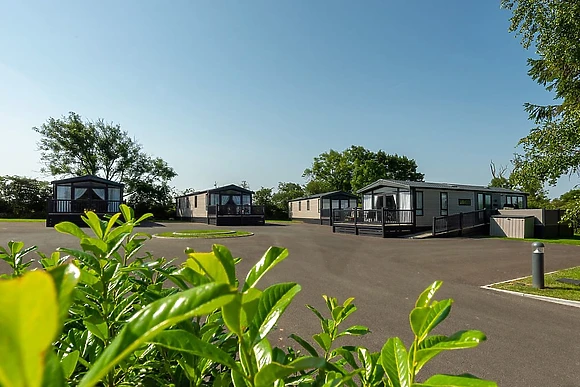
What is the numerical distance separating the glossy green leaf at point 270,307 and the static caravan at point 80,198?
28927mm

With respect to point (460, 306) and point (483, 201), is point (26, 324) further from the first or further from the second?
point (483, 201)

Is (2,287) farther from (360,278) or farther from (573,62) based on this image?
(573,62)

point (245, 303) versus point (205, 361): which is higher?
point (245, 303)

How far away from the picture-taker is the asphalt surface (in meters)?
3.81

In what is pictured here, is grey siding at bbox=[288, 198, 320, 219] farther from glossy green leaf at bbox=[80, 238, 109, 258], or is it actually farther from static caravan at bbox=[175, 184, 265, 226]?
glossy green leaf at bbox=[80, 238, 109, 258]

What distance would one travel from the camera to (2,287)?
0.27 meters

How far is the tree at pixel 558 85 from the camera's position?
9.27 metres

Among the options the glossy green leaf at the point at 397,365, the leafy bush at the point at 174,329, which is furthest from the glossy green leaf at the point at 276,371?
the glossy green leaf at the point at 397,365

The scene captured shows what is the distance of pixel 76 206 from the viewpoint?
1048 inches

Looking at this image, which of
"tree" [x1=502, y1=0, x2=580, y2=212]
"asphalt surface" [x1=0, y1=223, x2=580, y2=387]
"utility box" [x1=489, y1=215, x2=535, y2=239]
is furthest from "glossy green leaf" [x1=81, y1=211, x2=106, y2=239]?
"utility box" [x1=489, y1=215, x2=535, y2=239]

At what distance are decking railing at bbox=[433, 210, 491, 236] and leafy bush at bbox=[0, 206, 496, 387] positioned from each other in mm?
19612

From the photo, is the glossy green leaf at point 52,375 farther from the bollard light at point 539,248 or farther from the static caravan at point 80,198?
the static caravan at point 80,198

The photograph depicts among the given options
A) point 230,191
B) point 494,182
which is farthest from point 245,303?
point 494,182

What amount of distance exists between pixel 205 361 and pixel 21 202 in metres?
46.3
